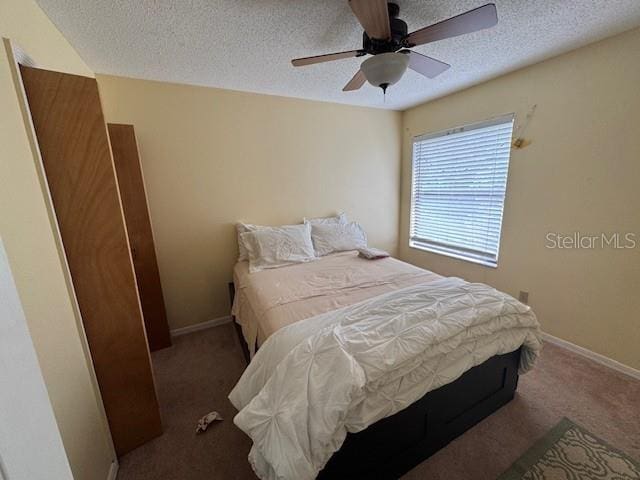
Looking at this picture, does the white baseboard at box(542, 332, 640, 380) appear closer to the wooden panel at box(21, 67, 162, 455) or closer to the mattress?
the mattress

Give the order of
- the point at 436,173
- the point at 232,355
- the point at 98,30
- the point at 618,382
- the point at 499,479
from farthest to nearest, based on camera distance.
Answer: the point at 436,173 < the point at 232,355 < the point at 618,382 < the point at 98,30 < the point at 499,479

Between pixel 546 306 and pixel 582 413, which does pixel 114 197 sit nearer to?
Result: pixel 582 413

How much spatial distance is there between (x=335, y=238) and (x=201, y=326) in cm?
164

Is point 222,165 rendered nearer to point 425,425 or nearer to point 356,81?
point 356,81

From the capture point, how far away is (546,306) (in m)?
2.22

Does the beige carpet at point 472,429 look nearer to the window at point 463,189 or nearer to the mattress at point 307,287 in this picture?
the mattress at point 307,287

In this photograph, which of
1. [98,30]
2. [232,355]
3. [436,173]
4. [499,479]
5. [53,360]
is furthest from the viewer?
[436,173]

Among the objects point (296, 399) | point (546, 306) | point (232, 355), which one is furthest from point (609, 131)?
point (232, 355)

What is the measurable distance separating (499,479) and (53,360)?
1.95 metres

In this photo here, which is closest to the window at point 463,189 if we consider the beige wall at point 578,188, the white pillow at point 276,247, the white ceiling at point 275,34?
the beige wall at point 578,188

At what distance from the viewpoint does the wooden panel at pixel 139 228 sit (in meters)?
1.91

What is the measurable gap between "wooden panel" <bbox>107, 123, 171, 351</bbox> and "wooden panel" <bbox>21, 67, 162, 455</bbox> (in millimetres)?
881

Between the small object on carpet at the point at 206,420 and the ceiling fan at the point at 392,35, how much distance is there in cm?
214

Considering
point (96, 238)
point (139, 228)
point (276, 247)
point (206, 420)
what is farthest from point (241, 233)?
point (206, 420)
